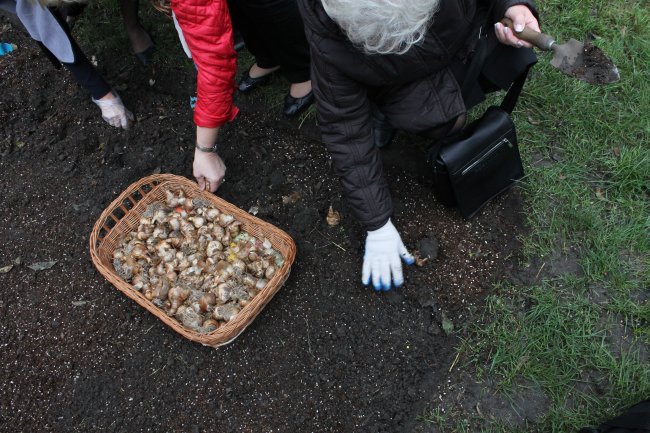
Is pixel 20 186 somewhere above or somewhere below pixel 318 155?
below

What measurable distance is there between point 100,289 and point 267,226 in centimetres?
79

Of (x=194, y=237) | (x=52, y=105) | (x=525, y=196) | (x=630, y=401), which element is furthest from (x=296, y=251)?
(x=52, y=105)

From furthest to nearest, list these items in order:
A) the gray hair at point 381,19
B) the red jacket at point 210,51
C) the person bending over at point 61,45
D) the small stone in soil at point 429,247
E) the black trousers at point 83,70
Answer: the black trousers at point 83,70, the small stone in soil at point 429,247, the person bending over at point 61,45, the red jacket at point 210,51, the gray hair at point 381,19

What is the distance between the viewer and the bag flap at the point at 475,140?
1.87m

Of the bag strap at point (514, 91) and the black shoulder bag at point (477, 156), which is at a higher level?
the bag strap at point (514, 91)

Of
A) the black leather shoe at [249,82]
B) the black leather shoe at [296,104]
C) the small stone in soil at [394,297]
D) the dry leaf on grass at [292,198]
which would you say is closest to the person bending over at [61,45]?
the black leather shoe at [249,82]

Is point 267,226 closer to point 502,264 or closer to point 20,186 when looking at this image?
point 502,264

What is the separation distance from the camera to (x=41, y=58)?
279 centimetres

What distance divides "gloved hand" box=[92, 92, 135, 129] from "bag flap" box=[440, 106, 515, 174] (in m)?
1.54

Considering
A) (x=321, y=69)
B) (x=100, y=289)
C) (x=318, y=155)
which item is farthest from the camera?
(x=318, y=155)

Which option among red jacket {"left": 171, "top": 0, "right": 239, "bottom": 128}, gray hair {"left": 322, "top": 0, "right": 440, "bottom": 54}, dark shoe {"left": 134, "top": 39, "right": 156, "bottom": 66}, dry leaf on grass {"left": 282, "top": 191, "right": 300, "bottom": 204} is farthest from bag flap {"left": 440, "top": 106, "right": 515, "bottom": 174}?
dark shoe {"left": 134, "top": 39, "right": 156, "bottom": 66}

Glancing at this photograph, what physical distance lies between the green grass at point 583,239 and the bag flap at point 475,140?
0.42 m

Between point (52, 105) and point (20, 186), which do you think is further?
point (52, 105)

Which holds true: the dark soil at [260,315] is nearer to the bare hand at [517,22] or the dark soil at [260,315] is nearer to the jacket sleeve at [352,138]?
the jacket sleeve at [352,138]
